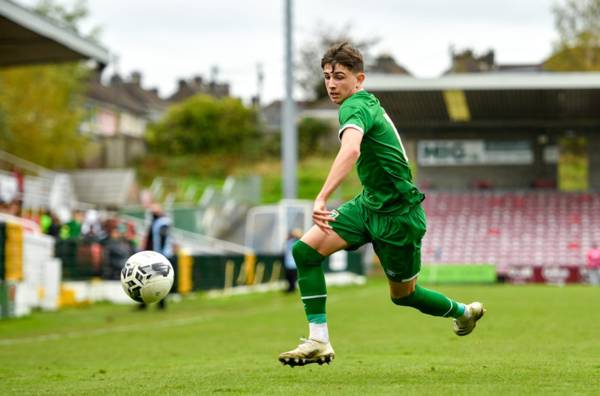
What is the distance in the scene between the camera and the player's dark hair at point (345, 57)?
7.81 meters

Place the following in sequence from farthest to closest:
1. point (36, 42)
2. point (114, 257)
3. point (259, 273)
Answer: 1. point (259, 273)
2. point (36, 42)
3. point (114, 257)

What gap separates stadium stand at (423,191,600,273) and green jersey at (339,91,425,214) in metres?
35.7

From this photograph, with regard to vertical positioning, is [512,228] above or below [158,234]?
below

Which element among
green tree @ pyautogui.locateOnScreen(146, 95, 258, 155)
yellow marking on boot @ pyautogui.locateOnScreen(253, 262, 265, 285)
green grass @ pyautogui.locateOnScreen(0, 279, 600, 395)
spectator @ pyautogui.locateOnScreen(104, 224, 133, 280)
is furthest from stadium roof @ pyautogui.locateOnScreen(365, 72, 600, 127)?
green tree @ pyautogui.locateOnScreen(146, 95, 258, 155)

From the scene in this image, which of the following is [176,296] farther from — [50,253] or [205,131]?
[205,131]

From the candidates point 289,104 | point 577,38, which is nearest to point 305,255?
point 289,104

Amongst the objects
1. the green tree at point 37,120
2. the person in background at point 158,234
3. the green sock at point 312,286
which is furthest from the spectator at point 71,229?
the green tree at point 37,120

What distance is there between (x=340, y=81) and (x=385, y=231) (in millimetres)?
1118

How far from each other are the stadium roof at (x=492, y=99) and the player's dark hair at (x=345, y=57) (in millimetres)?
33231

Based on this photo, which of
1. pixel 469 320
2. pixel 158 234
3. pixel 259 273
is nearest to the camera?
pixel 469 320

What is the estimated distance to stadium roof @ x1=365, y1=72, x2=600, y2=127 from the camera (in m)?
41.2

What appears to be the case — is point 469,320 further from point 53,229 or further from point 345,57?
point 53,229

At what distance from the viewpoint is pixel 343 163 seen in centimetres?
739

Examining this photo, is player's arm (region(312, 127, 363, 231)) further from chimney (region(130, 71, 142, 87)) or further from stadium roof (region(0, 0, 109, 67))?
chimney (region(130, 71, 142, 87))
